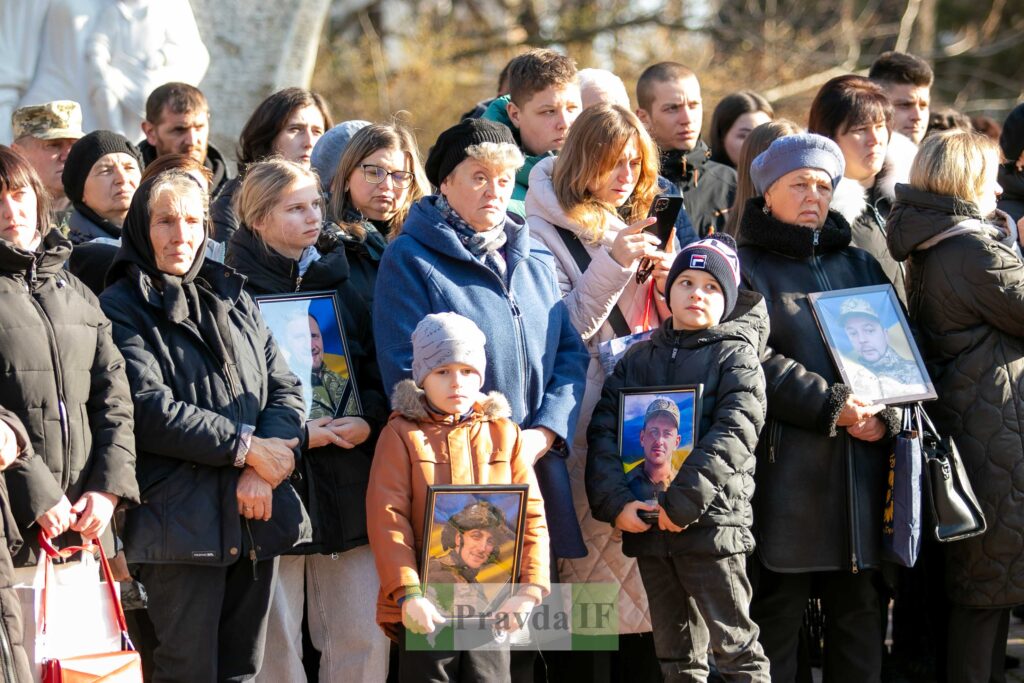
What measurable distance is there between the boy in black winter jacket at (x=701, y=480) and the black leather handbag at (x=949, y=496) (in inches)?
28.2

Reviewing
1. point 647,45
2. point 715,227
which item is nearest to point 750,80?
point 647,45

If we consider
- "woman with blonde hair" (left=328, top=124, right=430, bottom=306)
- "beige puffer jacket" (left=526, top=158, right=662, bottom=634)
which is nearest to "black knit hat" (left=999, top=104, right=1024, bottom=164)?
"beige puffer jacket" (left=526, top=158, right=662, bottom=634)

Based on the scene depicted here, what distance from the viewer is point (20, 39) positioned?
27.5 feet

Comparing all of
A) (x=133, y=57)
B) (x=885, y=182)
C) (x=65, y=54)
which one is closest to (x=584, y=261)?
(x=885, y=182)

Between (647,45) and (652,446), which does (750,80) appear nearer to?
(647,45)

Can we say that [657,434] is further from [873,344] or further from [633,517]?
[873,344]

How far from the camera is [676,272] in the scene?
4875 mm

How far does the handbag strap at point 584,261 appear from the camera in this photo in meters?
5.29

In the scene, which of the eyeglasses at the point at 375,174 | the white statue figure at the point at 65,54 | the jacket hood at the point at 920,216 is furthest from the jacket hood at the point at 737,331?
the white statue figure at the point at 65,54

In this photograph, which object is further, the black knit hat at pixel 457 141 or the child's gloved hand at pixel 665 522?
the black knit hat at pixel 457 141

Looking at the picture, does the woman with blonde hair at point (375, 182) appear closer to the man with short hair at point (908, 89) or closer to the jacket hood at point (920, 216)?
the jacket hood at point (920, 216)

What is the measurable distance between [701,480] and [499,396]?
28.3 inches

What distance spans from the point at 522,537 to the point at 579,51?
12533 millimetres

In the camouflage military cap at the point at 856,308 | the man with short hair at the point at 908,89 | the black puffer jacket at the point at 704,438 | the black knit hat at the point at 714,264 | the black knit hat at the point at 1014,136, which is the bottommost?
the black puffer jacket at the point at 704,438
